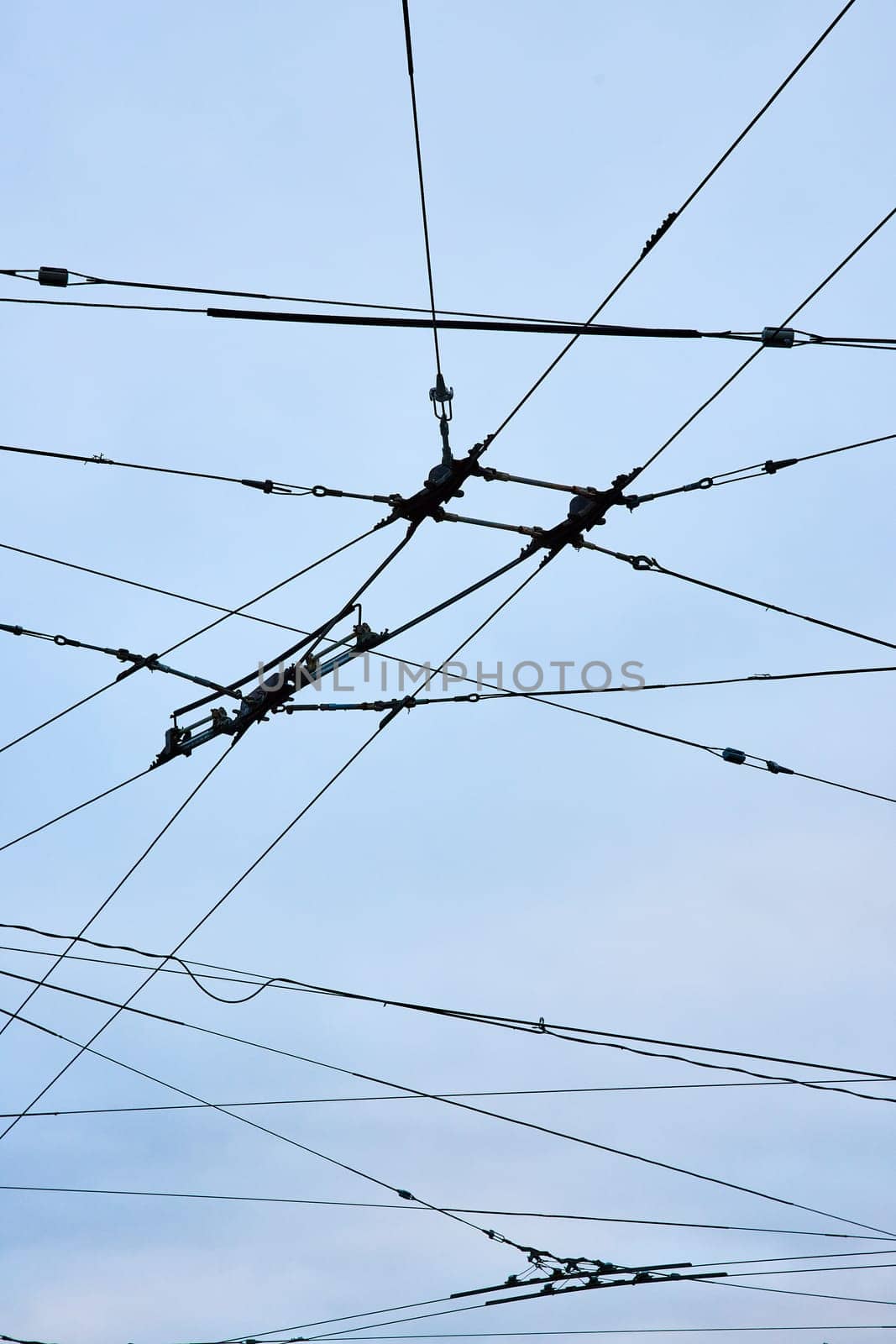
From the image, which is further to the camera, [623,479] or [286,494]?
[286,494]

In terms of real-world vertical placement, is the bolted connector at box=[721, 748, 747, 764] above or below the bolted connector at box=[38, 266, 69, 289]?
below

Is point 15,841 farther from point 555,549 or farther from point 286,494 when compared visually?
point 555,549

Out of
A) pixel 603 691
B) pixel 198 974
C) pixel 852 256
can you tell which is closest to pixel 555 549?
pixel 603 691

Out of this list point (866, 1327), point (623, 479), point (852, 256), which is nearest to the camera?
point (852, 256)

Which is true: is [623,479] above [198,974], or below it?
above

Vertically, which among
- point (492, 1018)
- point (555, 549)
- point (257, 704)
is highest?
point (555, 549)

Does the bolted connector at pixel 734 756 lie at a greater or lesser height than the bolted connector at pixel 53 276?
lesser

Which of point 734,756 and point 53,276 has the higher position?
point 53,276

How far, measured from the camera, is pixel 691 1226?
1791cm

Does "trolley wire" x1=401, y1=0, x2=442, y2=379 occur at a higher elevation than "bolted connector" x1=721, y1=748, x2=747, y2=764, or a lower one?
higher

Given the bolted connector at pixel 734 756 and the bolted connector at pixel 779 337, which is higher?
the bolted connector at pixel 779 337

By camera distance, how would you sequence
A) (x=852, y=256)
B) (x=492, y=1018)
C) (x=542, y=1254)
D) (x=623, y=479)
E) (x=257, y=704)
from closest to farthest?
(x=852, y=256) → (x=623, y=479) → (x=257, y=704) → (x=492, y=1018) → (x=542, y=1254)

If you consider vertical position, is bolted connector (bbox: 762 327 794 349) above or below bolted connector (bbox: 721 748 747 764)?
above

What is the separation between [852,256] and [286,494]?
4.55 metres
